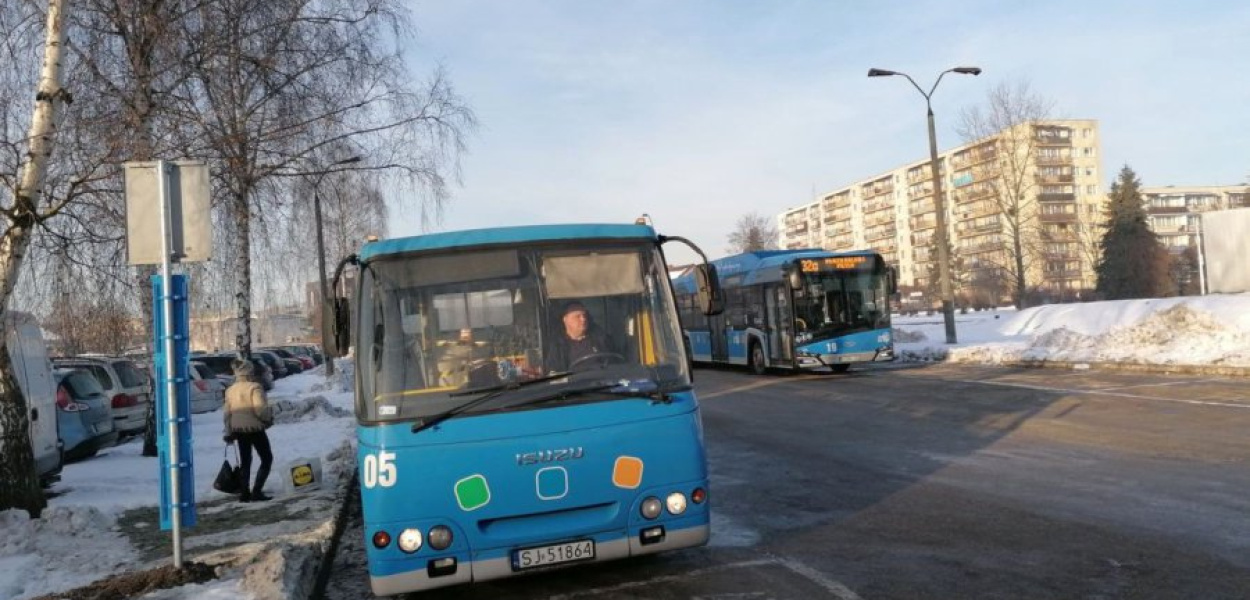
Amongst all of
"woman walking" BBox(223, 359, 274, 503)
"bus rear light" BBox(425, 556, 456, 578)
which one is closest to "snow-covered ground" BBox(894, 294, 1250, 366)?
"woman walking" BBox(223, 359, 274, 503)

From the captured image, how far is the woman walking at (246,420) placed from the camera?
31.9 ft

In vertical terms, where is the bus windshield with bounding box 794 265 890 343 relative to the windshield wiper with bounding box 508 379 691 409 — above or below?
above

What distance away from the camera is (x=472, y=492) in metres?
5.17

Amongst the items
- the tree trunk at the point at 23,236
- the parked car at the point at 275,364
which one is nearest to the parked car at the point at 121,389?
the tree trunk at the point at 23,236

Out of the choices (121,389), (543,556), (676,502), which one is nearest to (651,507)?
(676,502)

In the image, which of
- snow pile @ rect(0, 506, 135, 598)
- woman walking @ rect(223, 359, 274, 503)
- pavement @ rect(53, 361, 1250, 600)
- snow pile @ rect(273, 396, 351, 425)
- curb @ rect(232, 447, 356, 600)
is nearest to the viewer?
curb @ rect(232, 447, 356, 600)

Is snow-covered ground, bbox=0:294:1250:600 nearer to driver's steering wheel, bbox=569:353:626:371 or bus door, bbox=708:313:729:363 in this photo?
driver's steering wheel, bbox=569:353:626:371

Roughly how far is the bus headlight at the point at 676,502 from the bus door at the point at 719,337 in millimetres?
21082

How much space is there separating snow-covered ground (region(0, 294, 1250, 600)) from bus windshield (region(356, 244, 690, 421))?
1760 mm

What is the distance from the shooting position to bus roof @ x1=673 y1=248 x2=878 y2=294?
898 inches

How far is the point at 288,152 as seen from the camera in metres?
15.2

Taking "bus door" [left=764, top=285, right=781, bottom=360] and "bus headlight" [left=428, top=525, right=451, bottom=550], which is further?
"bus door" [left=764, top=285, right=781, bottom=360]

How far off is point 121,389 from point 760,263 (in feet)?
50.1

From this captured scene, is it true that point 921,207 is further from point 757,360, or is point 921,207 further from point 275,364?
point 757,360
